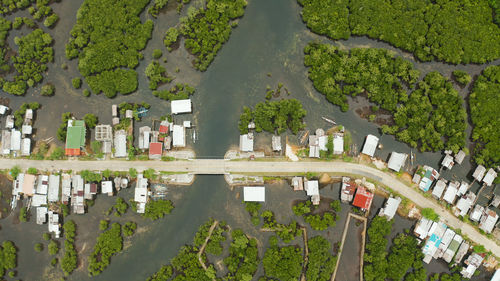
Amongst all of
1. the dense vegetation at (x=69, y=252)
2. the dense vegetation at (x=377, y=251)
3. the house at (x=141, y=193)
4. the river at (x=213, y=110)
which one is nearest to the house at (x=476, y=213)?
the river at (x=213, y=110)

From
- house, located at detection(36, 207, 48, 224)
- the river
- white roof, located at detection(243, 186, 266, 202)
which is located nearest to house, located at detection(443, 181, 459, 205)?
the river

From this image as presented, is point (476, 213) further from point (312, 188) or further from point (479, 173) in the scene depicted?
point (312, 188)

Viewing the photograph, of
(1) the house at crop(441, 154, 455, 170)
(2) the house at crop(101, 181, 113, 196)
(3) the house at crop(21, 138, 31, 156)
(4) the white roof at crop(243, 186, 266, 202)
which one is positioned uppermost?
(3) the house at crop(21, 138, 31, 156)

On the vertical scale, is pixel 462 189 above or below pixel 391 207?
above

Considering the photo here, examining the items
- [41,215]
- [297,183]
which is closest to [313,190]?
[297,183]

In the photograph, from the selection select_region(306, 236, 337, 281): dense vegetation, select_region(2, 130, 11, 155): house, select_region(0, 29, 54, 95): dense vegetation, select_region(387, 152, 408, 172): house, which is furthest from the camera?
select_region(0, 29, 54, 95): dense vegetation

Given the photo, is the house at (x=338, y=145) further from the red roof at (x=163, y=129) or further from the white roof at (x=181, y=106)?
the red roof at (x=163, y=129)

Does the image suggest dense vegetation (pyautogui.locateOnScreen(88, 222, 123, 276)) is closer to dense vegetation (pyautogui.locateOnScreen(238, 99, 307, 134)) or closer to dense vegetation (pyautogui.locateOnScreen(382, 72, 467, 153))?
dense vegetation (pyautogui.locateOnScreen(238, 99, 307, 134))

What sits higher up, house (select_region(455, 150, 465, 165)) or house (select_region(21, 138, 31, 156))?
house (select_region(21, 138, 31, 156))
